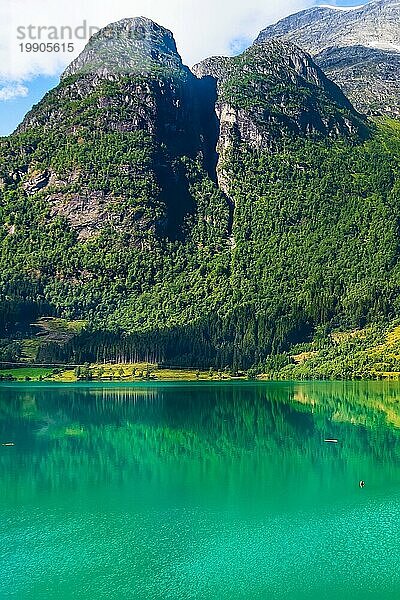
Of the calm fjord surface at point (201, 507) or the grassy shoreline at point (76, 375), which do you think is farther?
the grassy shoreline at point (76, 375)

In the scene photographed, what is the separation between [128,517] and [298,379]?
488ft

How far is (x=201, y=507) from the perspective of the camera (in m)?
49.1

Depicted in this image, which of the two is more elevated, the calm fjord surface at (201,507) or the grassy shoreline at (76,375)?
the grassy shoreline at (76,375)

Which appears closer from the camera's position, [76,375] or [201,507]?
[201,507]

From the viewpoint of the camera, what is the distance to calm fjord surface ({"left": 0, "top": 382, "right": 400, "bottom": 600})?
34.4 m

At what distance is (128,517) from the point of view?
4662 cm

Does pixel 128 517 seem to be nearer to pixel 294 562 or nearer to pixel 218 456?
pixel 294 562

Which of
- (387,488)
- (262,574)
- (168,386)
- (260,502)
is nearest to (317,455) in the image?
(387,488)

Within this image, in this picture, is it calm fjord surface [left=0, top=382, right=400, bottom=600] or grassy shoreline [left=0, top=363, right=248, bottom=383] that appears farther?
grassy shoreline [left=0, top=363, right=248, bottom=383]

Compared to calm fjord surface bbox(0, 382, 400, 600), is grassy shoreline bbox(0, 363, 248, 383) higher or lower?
higher

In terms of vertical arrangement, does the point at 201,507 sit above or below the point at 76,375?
below

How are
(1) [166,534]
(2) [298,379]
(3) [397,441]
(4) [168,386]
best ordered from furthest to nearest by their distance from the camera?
(2) [298,379], (4) [168,386], (3) [397,441], (1) [166,534]

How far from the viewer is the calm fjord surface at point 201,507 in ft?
113

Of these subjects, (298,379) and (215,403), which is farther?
(298,379)
